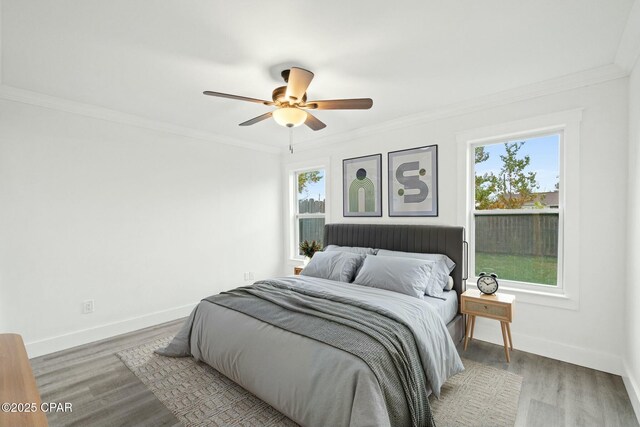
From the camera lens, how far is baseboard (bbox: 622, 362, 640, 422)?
2.07 m

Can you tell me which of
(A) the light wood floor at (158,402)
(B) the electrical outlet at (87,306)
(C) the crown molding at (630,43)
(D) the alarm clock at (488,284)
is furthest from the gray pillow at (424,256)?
(B) the electrical outlet at (87,306)

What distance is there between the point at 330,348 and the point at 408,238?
216 centimetres

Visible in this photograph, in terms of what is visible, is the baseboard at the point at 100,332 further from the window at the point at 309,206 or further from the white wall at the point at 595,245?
the white wall at the point at 595,245

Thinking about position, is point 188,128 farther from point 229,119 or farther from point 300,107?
point 300,107

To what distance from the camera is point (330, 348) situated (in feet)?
6.14

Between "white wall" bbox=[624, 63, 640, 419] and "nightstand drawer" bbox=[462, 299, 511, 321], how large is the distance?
0.79 metres

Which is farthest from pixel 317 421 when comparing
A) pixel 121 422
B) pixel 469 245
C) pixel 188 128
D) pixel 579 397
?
pixel 188 128

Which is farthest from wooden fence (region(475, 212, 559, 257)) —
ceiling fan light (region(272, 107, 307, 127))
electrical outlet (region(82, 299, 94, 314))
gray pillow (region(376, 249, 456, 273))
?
electrical outlet (region(82, 299, 94, 314))

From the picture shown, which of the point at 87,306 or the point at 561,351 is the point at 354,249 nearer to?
the point at 561,351

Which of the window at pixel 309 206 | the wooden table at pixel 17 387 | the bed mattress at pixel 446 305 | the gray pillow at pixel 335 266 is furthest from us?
the window at pixel 309 206

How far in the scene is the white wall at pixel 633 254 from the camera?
2174 mm

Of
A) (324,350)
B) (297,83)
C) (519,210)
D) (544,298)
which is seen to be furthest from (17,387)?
(519,210)

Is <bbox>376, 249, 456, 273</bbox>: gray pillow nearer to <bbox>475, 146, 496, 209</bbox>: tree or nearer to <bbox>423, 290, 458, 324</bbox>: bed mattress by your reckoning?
<bbox>423, 290, 458, 324</bbox>: bed mattress

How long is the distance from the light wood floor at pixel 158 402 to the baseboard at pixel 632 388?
37 millimetres
